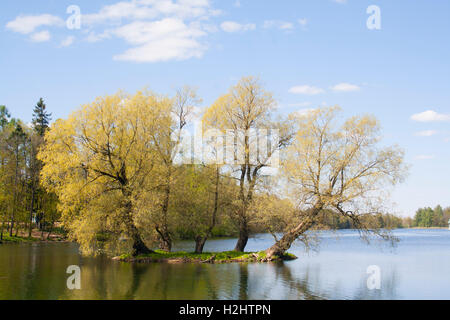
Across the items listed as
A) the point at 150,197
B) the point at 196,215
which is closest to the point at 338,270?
the point at 196,215

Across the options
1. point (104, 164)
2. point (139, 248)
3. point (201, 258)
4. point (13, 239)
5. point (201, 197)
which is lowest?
point (13, 239)

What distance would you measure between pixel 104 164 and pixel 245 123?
39.0 feet

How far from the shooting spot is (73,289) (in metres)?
22.3

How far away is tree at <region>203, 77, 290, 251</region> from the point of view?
35.6 m

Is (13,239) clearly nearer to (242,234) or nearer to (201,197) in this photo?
(201,197)

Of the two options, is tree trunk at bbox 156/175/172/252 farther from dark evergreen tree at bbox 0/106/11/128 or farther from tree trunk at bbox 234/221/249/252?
dark evergreen tree at bbox 0/106/11/128

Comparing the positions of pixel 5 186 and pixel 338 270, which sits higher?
pixel 5 186

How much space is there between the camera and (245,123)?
1417 inches

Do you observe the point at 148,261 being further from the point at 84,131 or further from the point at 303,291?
the point at 303,291

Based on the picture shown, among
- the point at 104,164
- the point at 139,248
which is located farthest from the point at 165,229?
the point at 104,164

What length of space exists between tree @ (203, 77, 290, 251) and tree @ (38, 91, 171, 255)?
17.6 feet

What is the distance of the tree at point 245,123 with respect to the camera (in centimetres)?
3556
